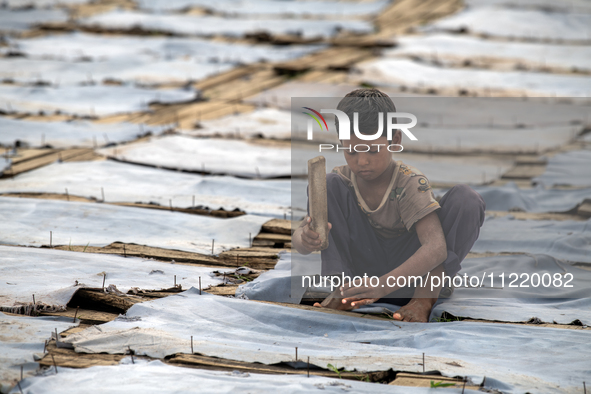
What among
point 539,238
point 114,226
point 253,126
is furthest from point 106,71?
point 539,238

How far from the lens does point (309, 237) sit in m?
1.69

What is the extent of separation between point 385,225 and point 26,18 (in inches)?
288

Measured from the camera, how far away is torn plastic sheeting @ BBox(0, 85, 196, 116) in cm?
446

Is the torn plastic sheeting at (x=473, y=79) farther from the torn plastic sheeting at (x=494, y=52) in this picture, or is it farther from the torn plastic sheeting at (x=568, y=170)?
the torn plastic sheeting at (x=568, y=170)

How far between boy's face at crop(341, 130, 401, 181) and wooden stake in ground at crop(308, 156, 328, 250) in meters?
0.09

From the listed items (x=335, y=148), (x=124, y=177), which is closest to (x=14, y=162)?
(x=124, y=177)

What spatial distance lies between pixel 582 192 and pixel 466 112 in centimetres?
159

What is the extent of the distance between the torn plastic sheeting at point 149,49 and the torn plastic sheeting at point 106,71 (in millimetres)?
181

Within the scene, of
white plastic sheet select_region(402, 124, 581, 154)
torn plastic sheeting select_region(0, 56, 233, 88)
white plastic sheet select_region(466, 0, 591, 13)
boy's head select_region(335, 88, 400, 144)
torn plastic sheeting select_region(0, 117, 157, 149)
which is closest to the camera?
boy's head select_region(335, 88, 400, 144)

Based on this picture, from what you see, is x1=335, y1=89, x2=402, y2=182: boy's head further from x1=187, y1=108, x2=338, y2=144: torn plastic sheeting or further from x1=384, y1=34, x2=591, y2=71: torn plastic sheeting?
x1=384, y1=34, x2=591, y2=71: torn plastic sheeting

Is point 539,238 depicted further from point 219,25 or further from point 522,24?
point 219,25

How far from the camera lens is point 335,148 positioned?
172cm

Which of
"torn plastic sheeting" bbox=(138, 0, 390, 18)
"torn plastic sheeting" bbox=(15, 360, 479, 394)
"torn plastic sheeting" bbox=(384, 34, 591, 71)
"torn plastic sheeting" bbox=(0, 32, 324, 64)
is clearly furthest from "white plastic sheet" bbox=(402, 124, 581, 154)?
"torn plastic sheeting" bbox=(138, 0, 390, 18)

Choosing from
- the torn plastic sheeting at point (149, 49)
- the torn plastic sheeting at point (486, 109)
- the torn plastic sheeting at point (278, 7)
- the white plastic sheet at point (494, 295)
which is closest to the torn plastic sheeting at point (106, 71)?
the torn plastic sheeting at point (149, 49)
